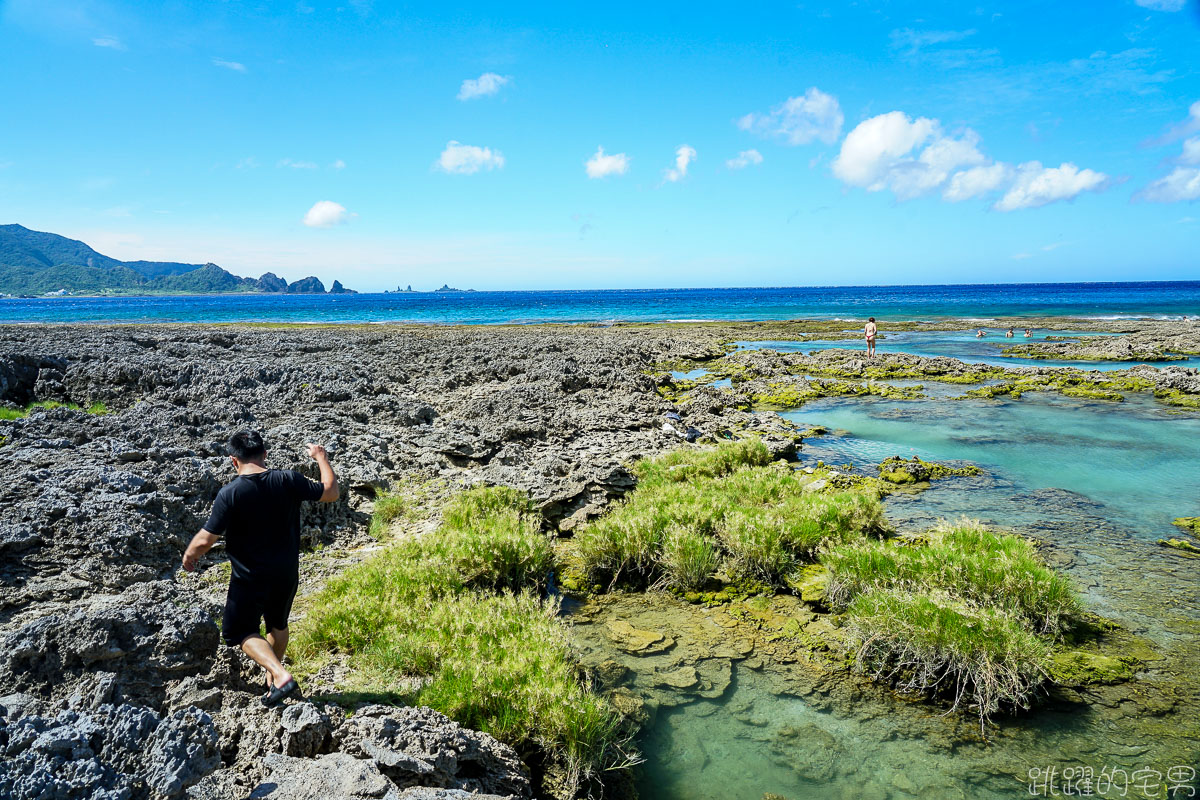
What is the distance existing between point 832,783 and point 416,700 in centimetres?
381

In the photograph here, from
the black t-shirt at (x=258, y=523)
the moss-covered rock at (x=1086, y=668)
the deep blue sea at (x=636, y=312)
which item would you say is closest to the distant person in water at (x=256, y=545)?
the black t-shirt at (x=258, y=523)

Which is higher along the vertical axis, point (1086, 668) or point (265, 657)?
point (265, 657)

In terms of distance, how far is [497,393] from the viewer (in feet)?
63.5

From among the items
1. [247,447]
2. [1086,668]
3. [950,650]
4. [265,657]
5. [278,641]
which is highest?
[247,447]

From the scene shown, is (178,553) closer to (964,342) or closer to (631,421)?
(631,421)

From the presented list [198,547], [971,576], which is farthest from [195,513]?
Answer: [971,576]

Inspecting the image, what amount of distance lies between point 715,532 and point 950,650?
3915mm

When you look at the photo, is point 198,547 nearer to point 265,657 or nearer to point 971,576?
point 265,657

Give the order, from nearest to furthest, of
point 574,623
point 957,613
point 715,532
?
point 957,613, point 574,623, point 715,532

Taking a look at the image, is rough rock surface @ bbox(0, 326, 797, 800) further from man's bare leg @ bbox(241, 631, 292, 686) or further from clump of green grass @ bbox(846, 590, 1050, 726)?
clump of green grass @ bbox(846, 590, 1050, 726)

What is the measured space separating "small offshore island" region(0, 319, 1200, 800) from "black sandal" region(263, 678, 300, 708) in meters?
0.10

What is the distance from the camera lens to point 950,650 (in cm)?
630

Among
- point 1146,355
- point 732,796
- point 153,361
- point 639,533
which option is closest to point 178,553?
point 639,533

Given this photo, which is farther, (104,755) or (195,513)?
(195,513)
